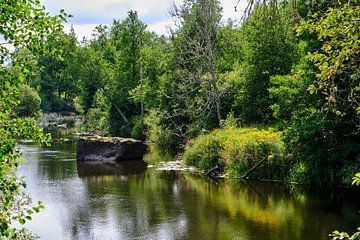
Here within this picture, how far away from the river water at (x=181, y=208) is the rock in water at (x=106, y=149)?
6037mm

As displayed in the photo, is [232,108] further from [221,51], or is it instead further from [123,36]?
[123,36]

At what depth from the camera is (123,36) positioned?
47.9m

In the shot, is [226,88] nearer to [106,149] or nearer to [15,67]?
[106,149]

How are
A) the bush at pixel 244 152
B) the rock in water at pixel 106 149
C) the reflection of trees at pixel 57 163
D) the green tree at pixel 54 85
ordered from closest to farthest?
the bush at pixel 244 152
the reflection of trees at pixel 57 163
the rock in water at pixel 106 149
the green tree at pixel 54 85

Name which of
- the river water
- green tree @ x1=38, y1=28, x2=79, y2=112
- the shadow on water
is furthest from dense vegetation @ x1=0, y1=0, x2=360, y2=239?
green tree @ x1=38, y1=28, x2=79, y2=112

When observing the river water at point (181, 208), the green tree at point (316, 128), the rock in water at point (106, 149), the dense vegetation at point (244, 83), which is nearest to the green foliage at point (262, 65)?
the dense vegetation at point (244, 83)

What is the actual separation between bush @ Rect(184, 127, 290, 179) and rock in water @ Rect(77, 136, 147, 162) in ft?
24.4

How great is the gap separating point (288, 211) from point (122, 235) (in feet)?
20.6

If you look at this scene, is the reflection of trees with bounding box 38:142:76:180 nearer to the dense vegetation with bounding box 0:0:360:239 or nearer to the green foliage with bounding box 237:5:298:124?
the dense vegetation with bounding box 0:0:360:239

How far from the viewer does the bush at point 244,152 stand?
21906mm

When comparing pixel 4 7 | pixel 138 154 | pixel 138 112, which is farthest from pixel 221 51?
pixel 4 7

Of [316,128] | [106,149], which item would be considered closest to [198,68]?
[106,149]

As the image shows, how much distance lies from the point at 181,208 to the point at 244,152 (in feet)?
20.5

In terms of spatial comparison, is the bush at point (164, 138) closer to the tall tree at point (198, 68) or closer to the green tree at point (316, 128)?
the tall tree at point (198, 68)
